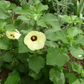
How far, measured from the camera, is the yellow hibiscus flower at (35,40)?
995mm

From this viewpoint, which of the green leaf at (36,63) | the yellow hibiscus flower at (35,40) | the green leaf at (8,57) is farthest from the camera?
the green leaf at (8,57)

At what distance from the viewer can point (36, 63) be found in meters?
1.14

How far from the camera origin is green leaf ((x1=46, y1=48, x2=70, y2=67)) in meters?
1.01

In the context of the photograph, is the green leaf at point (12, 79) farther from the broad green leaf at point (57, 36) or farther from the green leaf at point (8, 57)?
the broad green leaf at point (57, 36)

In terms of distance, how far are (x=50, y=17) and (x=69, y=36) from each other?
241 millimetres

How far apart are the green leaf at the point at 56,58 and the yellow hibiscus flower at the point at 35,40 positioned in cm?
10

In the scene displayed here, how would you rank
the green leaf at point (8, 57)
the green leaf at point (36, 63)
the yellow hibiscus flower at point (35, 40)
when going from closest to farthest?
the yellow hibiscus flower at point (35, 40)
the green leaf at point (36, 63)
the green leaf at point (8, 57)

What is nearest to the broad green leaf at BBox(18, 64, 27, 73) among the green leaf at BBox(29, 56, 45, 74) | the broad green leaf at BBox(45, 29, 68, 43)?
the green leaf at BBox(29, 56, 45, 74)

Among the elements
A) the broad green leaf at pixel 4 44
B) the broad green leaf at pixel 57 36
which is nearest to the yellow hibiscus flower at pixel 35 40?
the broad green leaf at pixel 57 36

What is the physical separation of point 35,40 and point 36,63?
0.21 meters

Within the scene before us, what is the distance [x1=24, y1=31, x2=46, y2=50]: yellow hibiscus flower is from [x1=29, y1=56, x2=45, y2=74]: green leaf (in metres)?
0.17

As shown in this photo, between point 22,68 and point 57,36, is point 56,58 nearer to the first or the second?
point 57,36

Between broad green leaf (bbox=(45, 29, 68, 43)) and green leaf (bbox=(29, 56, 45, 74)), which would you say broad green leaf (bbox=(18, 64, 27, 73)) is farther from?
broad green leaf (bbox=(45, 29, 68, 43))

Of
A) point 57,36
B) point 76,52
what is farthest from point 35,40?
point 76,52
